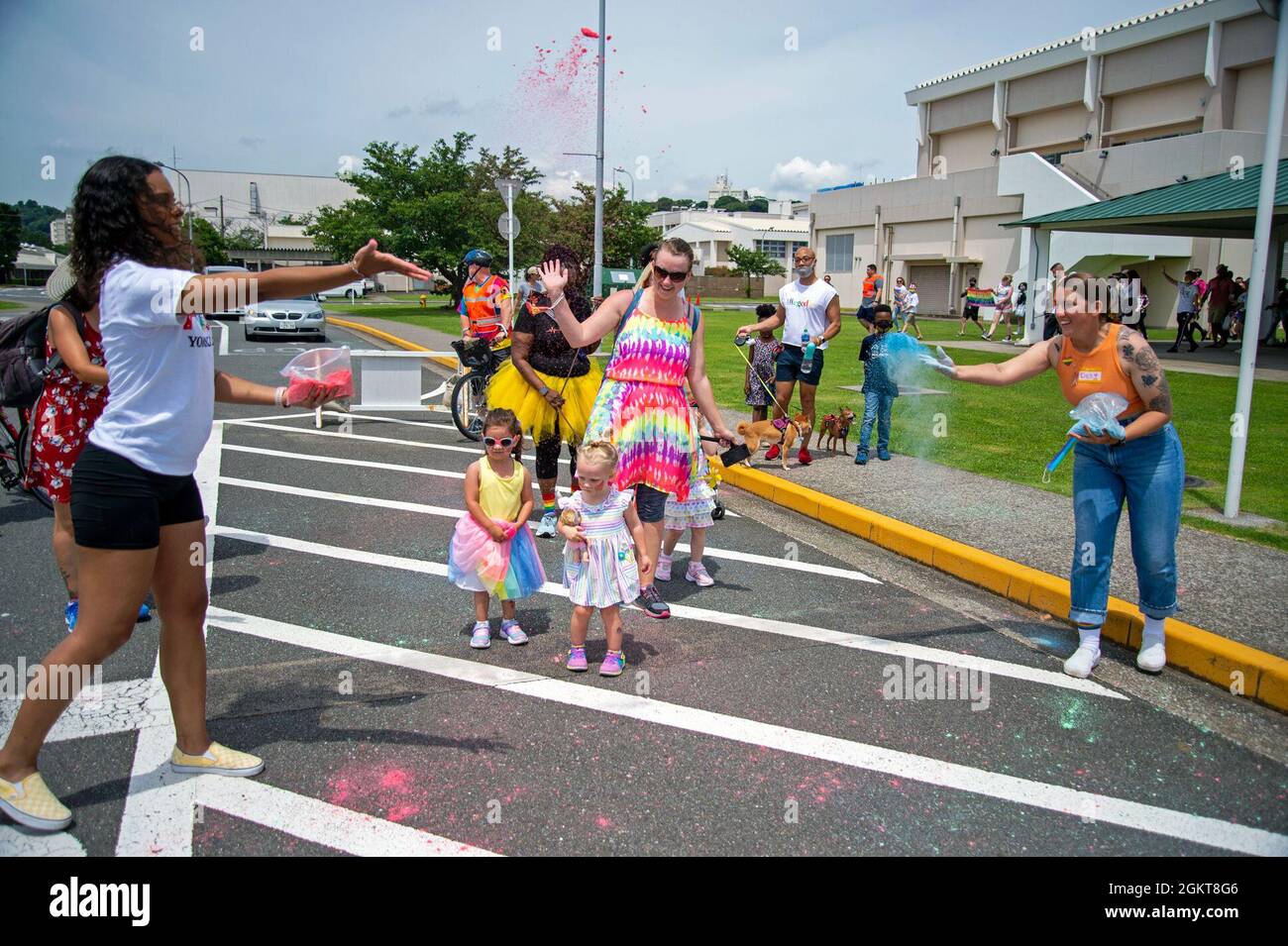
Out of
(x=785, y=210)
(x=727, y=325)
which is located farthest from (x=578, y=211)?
(x=785, y=210)

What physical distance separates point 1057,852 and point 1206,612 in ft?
8.56

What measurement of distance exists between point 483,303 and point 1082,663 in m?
7.62

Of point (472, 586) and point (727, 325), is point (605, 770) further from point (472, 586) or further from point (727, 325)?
point (727, 325)

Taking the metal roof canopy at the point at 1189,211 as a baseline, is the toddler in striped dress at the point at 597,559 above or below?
below

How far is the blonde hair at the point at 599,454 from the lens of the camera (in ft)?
13.9

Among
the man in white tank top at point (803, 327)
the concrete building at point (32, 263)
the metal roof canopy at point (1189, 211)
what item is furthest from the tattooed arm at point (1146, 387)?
the concrete building at point (32, 263)

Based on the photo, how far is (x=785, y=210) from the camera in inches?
4183

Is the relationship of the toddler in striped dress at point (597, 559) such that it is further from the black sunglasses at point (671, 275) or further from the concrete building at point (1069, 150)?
the concrete building at point (1069, 150)

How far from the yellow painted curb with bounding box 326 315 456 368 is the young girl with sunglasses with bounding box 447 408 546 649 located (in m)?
12.6

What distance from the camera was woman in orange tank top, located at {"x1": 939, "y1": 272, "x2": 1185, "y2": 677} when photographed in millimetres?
4199

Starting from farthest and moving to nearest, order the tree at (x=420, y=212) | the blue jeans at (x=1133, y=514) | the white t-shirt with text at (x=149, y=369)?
the tree at (x=420, y=212)
the blue jeans at (x=1133, y=514)
the white t-shirt with text at (x=149, y=369)

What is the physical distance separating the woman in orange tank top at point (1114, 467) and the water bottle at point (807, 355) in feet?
13.9

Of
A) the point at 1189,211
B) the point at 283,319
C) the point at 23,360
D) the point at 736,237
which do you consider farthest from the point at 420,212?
the point at 736,237

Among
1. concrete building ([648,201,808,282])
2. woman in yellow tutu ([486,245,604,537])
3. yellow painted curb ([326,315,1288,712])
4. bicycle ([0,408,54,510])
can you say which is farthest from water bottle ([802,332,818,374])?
concrete building ([648,201,808,282])
